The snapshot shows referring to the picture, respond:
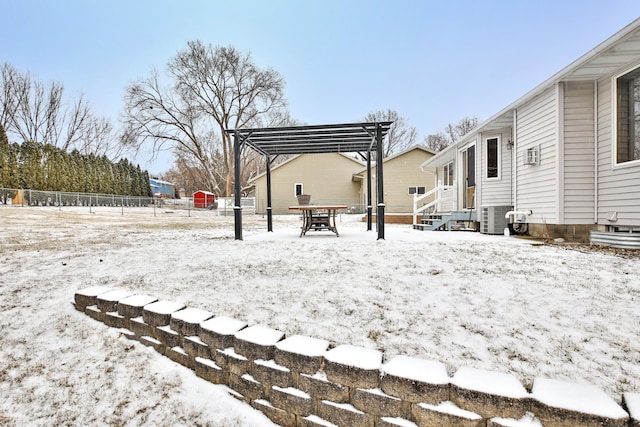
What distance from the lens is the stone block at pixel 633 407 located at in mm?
1094

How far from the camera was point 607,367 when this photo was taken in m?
1.67

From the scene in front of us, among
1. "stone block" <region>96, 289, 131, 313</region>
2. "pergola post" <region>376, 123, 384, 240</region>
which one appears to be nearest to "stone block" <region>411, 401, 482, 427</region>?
"stone block" <region>96, 289, 131, 313</region>

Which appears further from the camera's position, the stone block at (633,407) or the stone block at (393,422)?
the stone block at (393,422)

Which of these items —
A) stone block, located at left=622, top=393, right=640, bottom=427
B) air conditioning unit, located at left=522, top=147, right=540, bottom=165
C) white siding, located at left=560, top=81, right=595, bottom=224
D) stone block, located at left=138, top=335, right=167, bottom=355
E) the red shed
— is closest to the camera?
stone block, located at left=622, top=393, right=640, bottom=427

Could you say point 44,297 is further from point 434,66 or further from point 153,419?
point 434,66

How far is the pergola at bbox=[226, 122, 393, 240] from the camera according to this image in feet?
20.5

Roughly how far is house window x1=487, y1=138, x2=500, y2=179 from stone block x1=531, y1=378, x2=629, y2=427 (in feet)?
26.7

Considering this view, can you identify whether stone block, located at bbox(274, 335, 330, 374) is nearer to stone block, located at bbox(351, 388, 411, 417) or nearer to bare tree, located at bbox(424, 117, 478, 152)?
stone block, located at bbox(351, 388, 411, 417)

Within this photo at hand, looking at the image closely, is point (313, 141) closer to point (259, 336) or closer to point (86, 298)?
point (86, 298)

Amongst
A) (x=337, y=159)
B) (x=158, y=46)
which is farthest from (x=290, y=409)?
(x=158, y=46)

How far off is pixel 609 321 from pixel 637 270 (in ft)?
6.32

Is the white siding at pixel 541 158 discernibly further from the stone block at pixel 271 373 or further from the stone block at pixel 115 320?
the stone block at pixel 115 320

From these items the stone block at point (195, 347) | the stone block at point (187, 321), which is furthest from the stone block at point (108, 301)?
the stone block at point (195, 347)

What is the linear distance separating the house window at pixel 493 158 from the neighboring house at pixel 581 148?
60 cm
